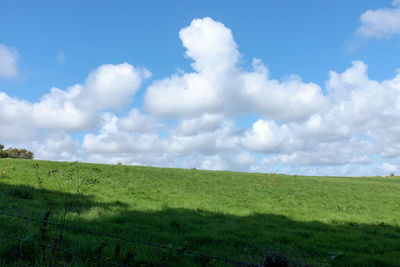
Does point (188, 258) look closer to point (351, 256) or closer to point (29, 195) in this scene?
point (351, 256)

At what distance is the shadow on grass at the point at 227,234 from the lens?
7.63 metres

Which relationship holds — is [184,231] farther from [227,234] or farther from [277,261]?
[277,261]

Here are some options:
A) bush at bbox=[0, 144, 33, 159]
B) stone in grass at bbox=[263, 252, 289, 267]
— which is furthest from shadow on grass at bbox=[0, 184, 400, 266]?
bush at bbox=[0, 144, 33, 159]

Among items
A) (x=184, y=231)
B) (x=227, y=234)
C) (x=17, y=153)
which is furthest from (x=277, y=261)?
(x=17, y=153)

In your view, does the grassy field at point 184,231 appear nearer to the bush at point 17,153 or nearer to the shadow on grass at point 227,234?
the shadow on grass at point 227,234

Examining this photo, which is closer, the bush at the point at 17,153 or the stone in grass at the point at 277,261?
the stone in grass at the point at 277,261

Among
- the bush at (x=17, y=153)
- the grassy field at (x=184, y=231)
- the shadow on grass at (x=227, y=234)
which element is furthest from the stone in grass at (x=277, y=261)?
the bush at (x=17, y=153)

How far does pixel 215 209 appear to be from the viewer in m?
14.0

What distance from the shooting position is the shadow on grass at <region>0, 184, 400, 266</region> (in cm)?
763

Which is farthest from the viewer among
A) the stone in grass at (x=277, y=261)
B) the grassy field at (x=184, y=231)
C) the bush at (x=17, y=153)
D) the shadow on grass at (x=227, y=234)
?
the bush at (x=17, y=153)

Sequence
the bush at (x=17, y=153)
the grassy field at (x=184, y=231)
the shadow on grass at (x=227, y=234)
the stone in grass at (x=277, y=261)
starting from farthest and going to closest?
the bush at (x=17, y=153), the shadow on grass at (x=227, y=234), the grassy field at (x=184, y=231), the stone in grass at (x=277, y=261)

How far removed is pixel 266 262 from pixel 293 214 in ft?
38.3

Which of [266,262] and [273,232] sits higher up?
[266,262]

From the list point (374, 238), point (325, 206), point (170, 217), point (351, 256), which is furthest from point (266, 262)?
point (325, 206)
